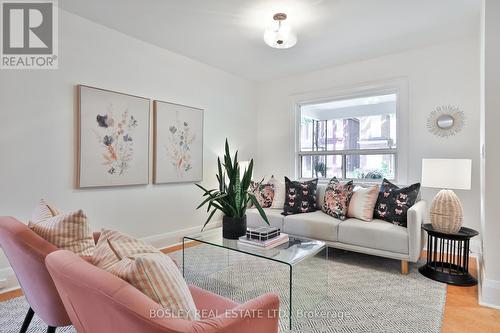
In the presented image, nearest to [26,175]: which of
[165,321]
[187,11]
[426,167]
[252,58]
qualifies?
[187,11]

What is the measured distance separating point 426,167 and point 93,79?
11.3 feet

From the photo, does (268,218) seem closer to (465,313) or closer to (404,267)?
(404,267)

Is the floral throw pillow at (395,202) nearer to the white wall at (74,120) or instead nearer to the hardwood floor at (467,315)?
the hardwood floor at (467,315)

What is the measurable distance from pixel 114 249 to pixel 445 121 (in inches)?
146

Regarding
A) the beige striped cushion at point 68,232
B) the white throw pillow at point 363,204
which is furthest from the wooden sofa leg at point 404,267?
the beige striped cushion at point 68,232

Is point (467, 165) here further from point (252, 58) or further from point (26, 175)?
point (26, 175)

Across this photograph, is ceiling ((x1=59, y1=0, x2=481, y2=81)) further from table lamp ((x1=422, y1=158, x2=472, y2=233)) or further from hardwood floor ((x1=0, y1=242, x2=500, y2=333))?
hardwood floor ((x1=0, y1=242, x2=500, y2=333))

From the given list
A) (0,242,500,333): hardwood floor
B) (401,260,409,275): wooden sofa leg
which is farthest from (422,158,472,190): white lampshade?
(0,242,500,333): hardwood floor

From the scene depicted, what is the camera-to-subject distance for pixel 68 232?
54.2 inches

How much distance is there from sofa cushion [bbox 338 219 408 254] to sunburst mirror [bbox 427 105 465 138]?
139cm

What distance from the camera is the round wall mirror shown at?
10.7ft

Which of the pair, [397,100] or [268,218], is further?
[397,100]

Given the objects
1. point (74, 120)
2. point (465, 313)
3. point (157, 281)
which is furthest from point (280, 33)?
point (465, 313)

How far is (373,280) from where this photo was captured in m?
2.53
